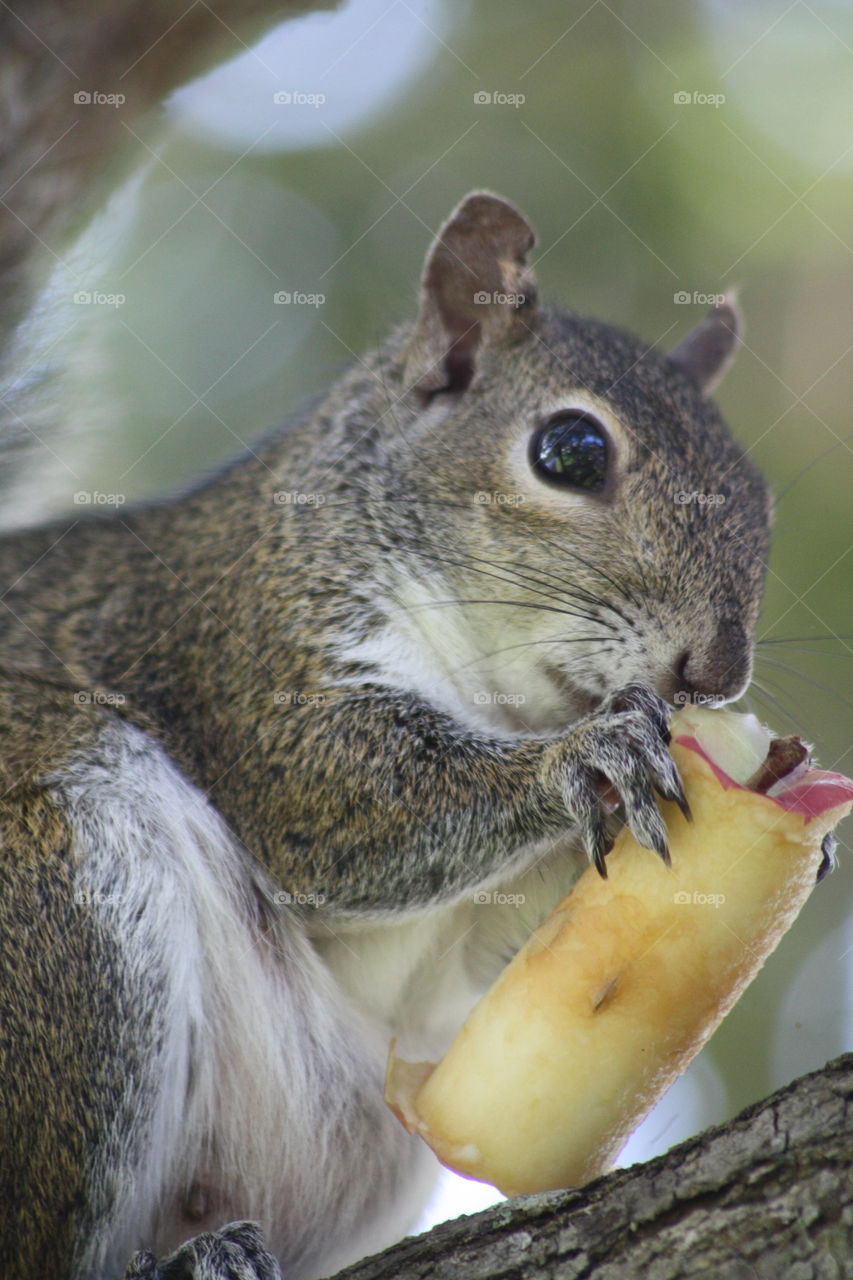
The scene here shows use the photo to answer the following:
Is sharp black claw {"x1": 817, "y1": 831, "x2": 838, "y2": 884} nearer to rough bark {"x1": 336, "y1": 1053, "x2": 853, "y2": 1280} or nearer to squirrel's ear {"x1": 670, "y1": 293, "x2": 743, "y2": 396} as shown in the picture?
rough bark {"x1": 336, "y1": 1053, "x2": 853, "y2": 1280}

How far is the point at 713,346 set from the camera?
2424mm

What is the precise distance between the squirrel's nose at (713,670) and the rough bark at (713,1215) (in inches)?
23.9

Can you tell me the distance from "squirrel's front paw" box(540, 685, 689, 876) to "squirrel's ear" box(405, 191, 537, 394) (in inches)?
31.4

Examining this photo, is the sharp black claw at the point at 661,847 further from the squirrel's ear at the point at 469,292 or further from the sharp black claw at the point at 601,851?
the squirrel's ear at the point at 469,292

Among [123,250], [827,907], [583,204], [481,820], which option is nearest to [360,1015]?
[481,820]

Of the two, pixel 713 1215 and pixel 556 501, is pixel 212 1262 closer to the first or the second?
pixel 713 1215

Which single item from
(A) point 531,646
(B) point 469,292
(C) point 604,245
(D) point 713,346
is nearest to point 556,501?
(A) point 531,646

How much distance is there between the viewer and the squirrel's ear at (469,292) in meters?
2.06

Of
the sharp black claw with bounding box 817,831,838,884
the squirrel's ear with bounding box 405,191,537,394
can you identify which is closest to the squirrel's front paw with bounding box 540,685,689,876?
the sharp black claw with bounding box 817,831,838,884

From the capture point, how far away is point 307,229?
4.07 metres

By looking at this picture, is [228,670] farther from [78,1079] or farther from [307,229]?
[307,229]

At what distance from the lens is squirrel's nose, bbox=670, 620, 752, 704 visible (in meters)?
1.65

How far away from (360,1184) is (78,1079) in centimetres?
57

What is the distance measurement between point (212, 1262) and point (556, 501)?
1.17 metres
